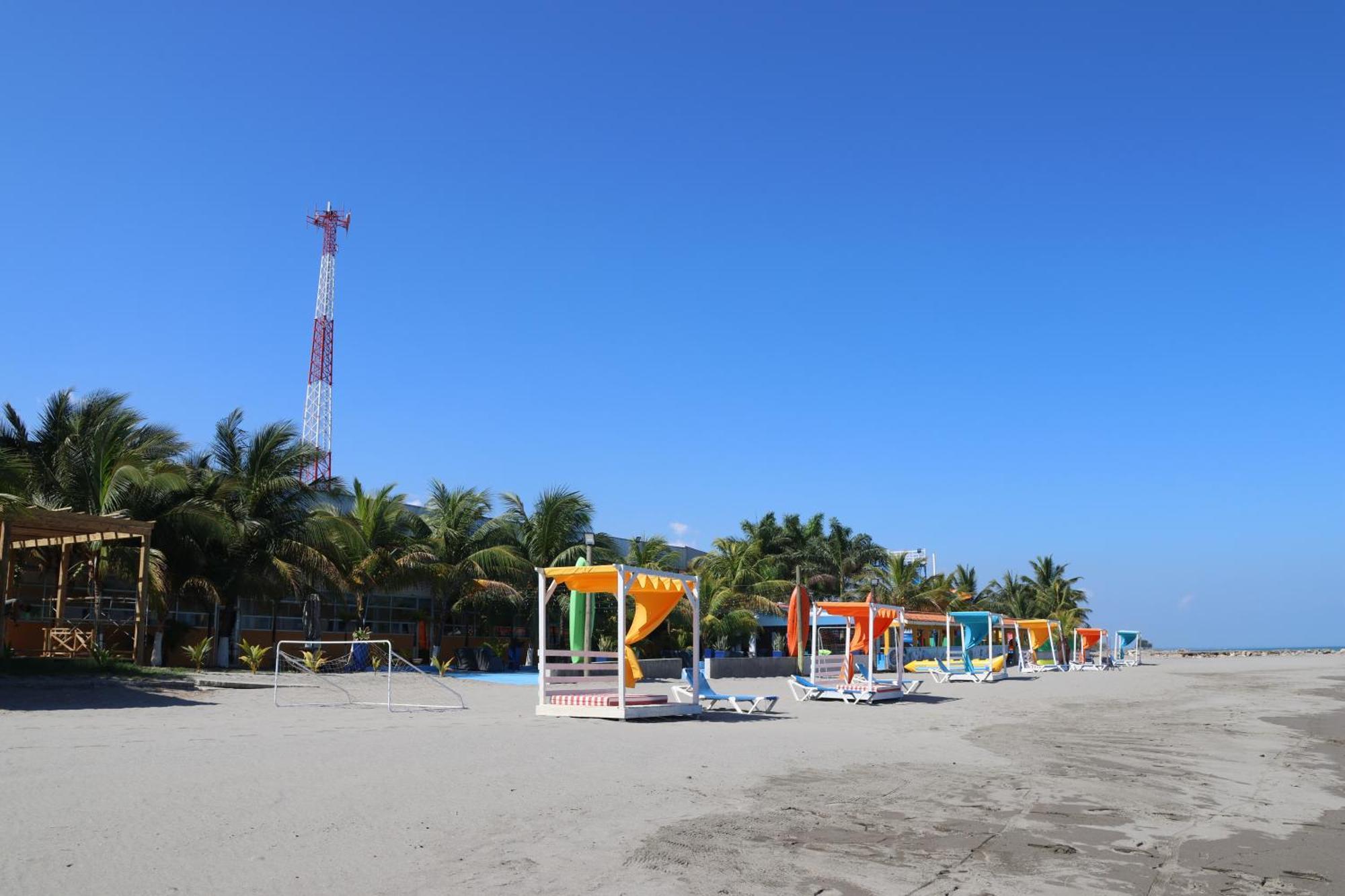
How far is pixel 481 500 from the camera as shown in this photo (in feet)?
105

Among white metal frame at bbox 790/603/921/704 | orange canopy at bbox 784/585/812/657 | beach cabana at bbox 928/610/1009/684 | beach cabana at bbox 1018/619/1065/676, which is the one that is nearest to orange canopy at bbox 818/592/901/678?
white metal frame at bbox 790/603/921/704

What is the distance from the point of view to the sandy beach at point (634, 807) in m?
5.71

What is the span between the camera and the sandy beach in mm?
5711

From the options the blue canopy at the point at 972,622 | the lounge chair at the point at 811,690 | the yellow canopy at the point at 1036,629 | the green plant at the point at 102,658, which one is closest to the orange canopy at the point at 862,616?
the lounge chair at the point at 811,690

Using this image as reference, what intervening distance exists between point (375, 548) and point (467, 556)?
351 centimetres

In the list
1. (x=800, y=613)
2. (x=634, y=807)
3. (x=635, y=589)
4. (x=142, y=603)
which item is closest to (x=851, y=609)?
(x=800, y=613)

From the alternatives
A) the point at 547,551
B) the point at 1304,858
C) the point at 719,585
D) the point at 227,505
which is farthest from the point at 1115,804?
the point at 719,585

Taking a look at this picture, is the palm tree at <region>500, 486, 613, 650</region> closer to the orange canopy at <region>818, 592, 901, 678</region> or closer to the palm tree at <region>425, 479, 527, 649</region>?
the palm tree at <region>425, 479, 527, 649</region>

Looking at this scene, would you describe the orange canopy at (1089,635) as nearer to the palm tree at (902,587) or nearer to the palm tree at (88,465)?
the palm tree at (902,587)

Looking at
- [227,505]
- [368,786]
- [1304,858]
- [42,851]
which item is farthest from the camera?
[227,505]

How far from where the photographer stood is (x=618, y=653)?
49.4 ft

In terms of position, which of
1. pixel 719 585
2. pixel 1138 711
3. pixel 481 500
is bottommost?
pixel 1138 711

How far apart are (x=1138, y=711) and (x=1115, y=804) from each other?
13.6 meters

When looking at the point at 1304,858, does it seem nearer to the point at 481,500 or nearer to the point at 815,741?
the point at 815,741
